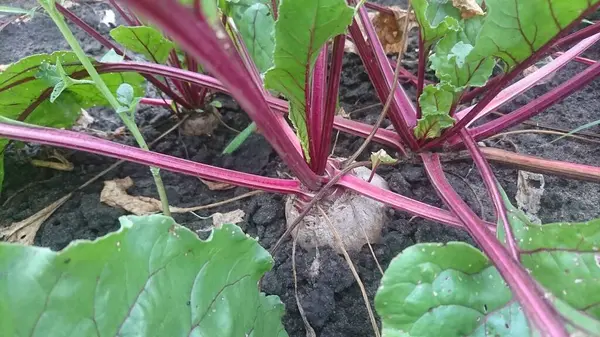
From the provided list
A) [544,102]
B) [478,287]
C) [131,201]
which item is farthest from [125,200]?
[544,102]

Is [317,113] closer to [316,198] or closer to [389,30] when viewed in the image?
[316,198]

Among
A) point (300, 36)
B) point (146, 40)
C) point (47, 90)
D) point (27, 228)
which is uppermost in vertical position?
point (300, 36)

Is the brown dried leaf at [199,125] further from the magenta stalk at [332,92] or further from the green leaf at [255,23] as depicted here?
the magenta stalk at [332,92]

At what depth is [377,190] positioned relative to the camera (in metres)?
0.95

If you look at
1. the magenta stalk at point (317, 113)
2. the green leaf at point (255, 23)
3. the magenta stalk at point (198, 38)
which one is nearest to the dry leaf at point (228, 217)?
the magenta stalk at point (317, 113)

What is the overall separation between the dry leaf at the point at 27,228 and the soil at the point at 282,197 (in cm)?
2

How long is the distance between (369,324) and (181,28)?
75cm

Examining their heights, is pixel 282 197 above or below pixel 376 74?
below

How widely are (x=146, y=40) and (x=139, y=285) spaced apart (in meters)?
0.74

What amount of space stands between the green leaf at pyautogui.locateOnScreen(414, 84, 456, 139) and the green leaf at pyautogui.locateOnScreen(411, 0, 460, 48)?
0.12 metres

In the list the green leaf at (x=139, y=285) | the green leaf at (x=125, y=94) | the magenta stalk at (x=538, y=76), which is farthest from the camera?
the magenta stalk at (x=538, y=76)

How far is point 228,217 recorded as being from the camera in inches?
45.3

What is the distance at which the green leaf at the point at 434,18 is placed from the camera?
36.9 inches

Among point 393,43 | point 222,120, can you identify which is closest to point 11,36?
point 222,120
